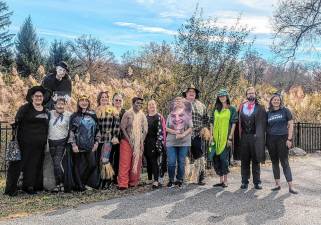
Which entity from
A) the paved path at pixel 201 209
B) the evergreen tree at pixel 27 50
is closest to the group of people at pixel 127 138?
the paved path at pixel 201 209

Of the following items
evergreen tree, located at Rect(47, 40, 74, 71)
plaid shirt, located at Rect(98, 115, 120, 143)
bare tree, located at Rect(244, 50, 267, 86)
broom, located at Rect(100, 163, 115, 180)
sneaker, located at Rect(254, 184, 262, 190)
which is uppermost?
evergreen tree, located at Rect(47, 40, 74, 71)

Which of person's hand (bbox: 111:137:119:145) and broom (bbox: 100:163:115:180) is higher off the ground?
person's hand (bbox: 111:137:119:145)

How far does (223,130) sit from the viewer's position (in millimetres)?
8828

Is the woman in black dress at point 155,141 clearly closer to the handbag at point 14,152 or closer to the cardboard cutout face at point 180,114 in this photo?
the cardboard cutout face at point 180,114

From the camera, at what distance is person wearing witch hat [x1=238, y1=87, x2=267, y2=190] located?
8.56 m

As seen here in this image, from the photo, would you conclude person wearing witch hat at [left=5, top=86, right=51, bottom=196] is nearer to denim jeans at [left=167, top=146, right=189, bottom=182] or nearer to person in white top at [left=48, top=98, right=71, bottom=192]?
person in white top at [left=48, top=98, right=71, bottom=192]

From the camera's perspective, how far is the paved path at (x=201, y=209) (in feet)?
21.2

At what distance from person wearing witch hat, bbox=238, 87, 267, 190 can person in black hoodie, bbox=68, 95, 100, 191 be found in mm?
2672

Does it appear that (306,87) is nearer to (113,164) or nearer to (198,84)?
(198,84)

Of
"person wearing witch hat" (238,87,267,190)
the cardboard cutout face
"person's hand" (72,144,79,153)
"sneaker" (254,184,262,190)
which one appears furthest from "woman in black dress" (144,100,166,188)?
"sneaker" (254,184,262,190)

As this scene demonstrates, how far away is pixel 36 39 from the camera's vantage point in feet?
134

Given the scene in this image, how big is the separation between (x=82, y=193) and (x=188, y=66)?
534cm

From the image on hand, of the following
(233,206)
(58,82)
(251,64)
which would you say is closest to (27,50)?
(251,64)

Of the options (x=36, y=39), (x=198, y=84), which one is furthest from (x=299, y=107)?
(x=36, y=39)
